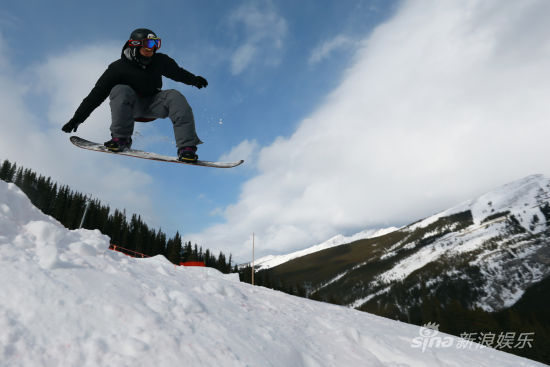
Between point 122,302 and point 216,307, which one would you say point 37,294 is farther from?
point 216,307

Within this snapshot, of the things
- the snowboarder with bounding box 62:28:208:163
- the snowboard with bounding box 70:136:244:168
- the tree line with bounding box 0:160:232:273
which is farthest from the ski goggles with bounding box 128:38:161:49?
the tree line with bounding box 0:160:232:273

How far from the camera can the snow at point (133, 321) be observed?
310 cm

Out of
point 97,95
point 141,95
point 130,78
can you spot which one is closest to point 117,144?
point 97,95

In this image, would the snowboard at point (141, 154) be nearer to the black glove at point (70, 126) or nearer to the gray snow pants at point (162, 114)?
the gray snow pants at point (162, 114)

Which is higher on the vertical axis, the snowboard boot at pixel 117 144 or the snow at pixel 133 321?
the snowboard boot at pixel 117 144

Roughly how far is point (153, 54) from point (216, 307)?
462 centimetres

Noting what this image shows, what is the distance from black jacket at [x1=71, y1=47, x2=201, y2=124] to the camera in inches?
216

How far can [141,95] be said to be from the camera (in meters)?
5.89

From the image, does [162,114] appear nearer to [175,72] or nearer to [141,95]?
[141,95]

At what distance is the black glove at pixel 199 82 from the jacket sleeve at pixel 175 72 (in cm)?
6

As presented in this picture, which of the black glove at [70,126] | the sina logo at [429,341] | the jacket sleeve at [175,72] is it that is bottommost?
the sina logo at [429,341]

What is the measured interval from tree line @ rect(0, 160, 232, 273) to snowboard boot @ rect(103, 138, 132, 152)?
6487 centimetres

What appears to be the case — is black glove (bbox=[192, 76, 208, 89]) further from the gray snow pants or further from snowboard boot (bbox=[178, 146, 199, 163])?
snowboard boot (bbox=[178, 146, 199, 163])

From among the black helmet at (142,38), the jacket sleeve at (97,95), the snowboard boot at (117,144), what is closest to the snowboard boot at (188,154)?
the snowboard boot at (117,144)
